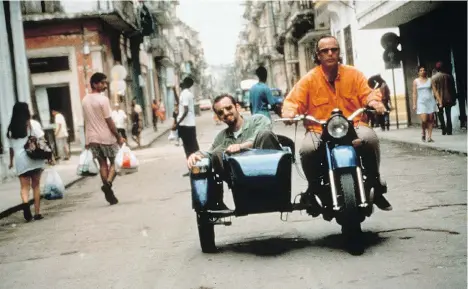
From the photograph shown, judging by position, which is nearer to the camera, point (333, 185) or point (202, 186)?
point (333, 185)

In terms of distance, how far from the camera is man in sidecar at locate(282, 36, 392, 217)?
5965mm

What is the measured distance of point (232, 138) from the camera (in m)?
6.46

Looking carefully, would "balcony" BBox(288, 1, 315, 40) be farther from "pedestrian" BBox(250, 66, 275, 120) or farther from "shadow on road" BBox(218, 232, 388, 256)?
"shadow on road" BBox(218, 232, 388, 256)

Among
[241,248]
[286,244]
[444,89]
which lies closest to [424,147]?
[444,89]

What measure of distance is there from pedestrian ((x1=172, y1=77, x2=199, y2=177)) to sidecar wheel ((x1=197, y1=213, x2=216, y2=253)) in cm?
740

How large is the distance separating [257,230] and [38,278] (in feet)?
7.30

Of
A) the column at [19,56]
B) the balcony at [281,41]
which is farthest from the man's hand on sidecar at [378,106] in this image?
the balcony at [281,41]

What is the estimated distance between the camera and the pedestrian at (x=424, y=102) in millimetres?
16531

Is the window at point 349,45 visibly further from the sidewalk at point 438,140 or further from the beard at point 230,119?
the beard at point 230,119

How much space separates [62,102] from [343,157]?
27469mm

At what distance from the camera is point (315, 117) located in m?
6.20

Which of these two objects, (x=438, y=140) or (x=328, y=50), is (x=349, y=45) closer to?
(x=438, y=140)

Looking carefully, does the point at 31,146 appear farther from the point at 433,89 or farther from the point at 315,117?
the point at 433,89

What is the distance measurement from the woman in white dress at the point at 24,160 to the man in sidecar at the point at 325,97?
4911mm
